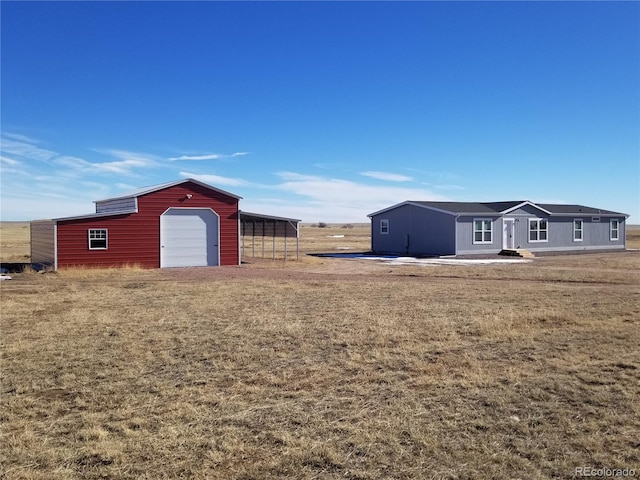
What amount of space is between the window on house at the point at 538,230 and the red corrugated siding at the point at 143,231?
20881mm

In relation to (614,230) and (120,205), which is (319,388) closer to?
(120,205)

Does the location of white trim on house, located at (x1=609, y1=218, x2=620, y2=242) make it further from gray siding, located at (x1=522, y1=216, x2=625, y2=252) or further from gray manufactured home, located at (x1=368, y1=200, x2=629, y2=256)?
gray siding, located at (x1=522, y1=216, x2=625, y2=252)

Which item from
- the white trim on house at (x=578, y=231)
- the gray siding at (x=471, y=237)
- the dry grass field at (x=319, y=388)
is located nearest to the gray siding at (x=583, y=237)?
the white trim on house at (x=578, y=231)

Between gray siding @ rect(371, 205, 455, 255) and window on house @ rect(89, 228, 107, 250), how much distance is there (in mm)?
19576

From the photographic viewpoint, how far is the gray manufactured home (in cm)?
3359

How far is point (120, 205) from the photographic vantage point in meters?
26.9

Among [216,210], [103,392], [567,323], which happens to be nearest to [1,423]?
[103,392]

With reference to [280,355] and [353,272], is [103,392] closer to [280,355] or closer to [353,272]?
[280,355]

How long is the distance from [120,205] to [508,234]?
24.0 meters

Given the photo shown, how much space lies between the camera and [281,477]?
4.30 m

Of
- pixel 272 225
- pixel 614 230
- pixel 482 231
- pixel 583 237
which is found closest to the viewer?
Result: pixel 272 225

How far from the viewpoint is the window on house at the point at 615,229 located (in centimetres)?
4178

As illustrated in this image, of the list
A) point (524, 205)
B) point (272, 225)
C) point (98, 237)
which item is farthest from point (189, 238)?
point (524, 205)

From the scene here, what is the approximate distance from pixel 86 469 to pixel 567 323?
30.0 ft
